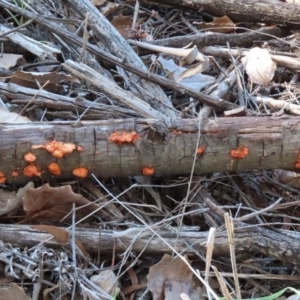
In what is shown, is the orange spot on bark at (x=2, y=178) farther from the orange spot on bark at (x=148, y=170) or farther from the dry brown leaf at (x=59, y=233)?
the orange spot on bark at (x=148, y=170)

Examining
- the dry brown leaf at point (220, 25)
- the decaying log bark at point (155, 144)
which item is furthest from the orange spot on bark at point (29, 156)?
the dry brown leaf at point (220, 25)

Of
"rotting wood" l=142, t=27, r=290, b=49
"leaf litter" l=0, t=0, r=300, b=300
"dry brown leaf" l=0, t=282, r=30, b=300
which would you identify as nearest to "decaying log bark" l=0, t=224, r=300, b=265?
"leaf litter" l=0, t=0, r=300, b=300

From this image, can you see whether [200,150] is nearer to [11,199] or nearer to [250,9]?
[11,199]

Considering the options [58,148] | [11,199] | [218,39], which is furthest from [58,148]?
[218,39]

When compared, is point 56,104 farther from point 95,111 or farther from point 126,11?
point 126,11

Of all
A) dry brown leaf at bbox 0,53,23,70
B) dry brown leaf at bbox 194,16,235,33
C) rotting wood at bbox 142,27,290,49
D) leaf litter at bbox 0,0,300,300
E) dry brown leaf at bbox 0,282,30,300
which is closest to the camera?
dry brown leaf at bbox 0,282,30,300

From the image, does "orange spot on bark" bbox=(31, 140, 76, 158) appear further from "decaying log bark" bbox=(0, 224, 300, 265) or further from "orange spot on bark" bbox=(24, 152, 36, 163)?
"decaying log bark" bbox=(0, 224, 300, 265)

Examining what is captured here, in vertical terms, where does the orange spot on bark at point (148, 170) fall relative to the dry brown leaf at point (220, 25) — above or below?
below

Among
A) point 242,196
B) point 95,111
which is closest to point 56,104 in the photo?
point 95,111
